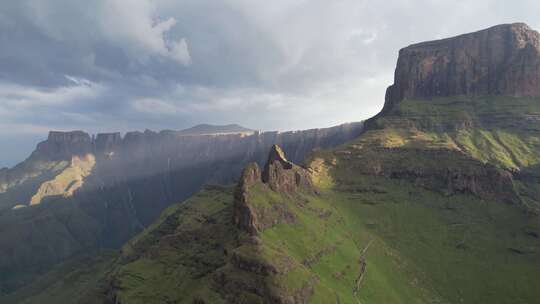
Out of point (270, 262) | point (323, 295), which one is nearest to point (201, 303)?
point (270, 262)

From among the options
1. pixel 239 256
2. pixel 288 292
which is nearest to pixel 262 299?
pixel 288 292

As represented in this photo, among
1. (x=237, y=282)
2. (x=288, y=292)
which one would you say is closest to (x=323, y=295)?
(x=288, y=292)

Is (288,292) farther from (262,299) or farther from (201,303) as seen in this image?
(201,303)

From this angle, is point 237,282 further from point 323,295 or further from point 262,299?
point 323,295

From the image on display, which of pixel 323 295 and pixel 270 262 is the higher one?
pixel 270 262

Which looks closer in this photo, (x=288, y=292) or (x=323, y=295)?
(x=288, y=292)

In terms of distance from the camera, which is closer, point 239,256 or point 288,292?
point 288,292

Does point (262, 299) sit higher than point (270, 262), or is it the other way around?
point (270, 262)
